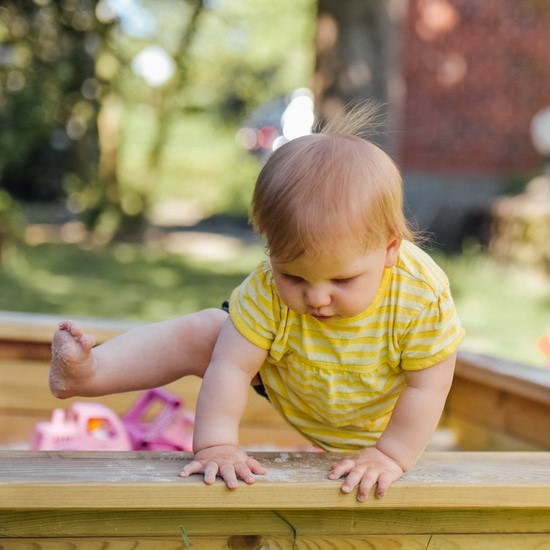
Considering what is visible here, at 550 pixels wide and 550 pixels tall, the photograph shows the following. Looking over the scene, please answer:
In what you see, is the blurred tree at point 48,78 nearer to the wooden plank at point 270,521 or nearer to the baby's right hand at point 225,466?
the baby's right hand at point 225,466

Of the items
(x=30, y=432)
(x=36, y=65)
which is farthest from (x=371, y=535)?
(x=36, y=65)

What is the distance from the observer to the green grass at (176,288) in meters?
5.74

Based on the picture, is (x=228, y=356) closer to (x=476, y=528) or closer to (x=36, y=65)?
(x=476, y=528)

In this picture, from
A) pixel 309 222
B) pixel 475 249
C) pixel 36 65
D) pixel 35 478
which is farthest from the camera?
pixel 36 65

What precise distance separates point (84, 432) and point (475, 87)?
27.8ft

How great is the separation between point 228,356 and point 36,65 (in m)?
8.38

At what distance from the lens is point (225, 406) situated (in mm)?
1740

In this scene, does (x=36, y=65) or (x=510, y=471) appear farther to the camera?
(x=36, y=65)

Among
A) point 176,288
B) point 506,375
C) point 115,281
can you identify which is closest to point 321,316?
point 506,375

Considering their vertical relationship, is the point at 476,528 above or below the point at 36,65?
below

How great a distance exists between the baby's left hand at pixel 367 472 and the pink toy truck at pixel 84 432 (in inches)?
35.3

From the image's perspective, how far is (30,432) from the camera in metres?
2.96

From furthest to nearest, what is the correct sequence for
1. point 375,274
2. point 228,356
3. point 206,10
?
1. point 206,10
2. point 228,356
3. point 375,274

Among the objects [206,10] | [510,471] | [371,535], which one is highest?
[206,10]
